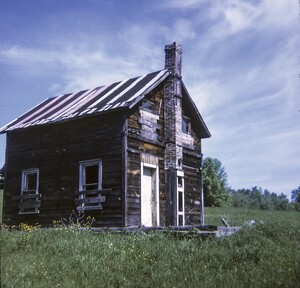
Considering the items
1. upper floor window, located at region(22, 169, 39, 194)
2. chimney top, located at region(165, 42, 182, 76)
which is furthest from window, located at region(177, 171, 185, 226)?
upper floor window, located at region(22, 169, 39, 194)

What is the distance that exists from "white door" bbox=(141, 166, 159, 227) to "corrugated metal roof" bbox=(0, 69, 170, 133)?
2946 millimetres

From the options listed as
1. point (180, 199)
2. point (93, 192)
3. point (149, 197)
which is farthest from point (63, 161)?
point (180, 199)

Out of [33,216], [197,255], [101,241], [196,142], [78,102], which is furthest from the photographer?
[196,142]

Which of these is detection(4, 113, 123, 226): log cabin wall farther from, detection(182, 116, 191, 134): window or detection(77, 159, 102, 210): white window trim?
detection(182, 116, 191, 134): window

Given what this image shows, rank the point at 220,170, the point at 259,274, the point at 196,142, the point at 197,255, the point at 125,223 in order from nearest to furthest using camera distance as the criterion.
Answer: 1. the point at 259,274
2. the point at 197,255
3. the point at 125,223
4. the point at 196,142
5. the point at 220,170

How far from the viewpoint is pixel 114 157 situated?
16438 millimetres

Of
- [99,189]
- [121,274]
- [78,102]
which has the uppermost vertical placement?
[78,102]

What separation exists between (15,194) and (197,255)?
12.0m

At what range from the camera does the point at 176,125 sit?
18.9m

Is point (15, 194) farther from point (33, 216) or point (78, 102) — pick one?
point (78, 102)

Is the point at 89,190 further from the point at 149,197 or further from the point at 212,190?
the point at 212,190

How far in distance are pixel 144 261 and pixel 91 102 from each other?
1040cm


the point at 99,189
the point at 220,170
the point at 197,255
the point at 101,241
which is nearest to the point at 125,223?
the point at 99,189

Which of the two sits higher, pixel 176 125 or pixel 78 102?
pixel 78 102
